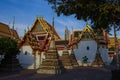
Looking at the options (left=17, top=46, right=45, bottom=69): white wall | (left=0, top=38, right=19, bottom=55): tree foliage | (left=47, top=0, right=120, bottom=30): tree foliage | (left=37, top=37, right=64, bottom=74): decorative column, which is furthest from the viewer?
(left=17, top=46, right=45, bottom=69): white wall

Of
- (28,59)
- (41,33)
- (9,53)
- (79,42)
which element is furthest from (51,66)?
(79,42)

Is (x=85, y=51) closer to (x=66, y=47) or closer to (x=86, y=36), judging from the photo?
(x=86, y=36)

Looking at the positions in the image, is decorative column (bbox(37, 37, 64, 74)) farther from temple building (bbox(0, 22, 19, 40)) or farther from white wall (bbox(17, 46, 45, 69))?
temple building (bbox(0, 22, 19, 40))

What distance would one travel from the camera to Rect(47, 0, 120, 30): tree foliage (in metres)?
12.0

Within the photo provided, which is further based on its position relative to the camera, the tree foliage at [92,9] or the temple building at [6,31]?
the temple building at [6,31]

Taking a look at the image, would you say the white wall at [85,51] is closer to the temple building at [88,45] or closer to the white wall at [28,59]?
the temple building at [88,45]

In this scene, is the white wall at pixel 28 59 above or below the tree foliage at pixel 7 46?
below

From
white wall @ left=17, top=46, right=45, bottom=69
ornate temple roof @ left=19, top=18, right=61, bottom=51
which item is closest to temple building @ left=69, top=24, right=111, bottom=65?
ornate temple roof @ left=19, top=18, right=61, bottom=51

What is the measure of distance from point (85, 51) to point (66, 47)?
5459mm

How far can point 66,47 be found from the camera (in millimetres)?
42281

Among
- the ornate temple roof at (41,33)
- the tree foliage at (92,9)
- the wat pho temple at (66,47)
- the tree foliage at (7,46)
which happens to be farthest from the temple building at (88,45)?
the tree foliage at (92,9)

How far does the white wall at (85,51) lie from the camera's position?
45.2 metres

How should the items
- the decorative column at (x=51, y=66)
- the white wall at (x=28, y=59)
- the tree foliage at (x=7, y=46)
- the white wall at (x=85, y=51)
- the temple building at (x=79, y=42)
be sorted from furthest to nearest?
the white wall at (x=85, y=51) < the temple building at (x=79, y=42) < the white wall at (x=28, y=59) < the tree foliage at (x=7, y=46) < the decorative column at (x=51, y=66)

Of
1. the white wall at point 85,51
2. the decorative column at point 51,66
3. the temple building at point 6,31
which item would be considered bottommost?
the decorative column at point 51,66
